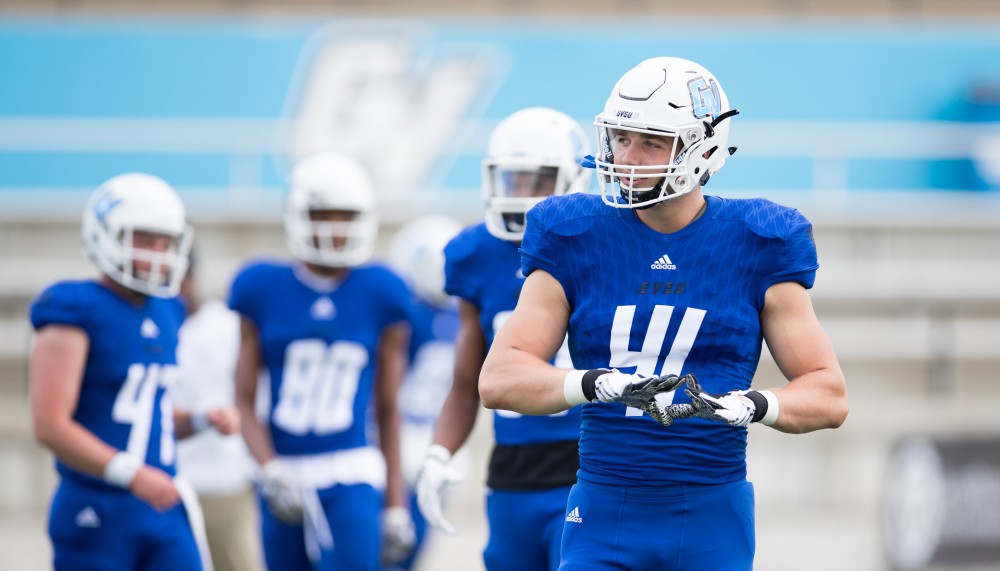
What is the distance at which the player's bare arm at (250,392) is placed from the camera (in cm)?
626

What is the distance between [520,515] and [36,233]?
25.8 feet

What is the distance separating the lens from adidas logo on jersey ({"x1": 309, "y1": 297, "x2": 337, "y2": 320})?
6348 mm

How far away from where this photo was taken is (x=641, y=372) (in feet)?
12.4

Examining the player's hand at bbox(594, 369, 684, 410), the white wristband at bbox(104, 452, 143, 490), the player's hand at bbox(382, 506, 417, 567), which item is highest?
the player's hand at bbox(594, 369, 684, 410)

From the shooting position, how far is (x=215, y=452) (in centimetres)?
753

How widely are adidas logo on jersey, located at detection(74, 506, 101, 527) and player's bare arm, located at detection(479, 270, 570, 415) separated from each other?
1982 millimetres

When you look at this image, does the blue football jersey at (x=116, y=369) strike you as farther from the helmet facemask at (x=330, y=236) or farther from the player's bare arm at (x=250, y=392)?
the helmet facemask at (x=330, y=236)

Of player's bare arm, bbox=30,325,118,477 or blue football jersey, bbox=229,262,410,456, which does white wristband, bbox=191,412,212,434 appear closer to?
blue football jersey, bbox=229,262,410,456

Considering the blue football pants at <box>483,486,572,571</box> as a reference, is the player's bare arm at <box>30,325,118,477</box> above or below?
above

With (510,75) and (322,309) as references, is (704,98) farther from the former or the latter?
(510,75)

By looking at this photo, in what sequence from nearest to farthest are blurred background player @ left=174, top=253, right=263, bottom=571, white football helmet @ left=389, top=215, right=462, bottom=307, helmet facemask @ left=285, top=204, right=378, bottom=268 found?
helmet facemask @ left=285, top=204, right=378, bottom=268 < blurred background player @ left=174, top=253, right=263, bottom=571 < white football helmet @ left=389, top=215, right=462, bottom=307

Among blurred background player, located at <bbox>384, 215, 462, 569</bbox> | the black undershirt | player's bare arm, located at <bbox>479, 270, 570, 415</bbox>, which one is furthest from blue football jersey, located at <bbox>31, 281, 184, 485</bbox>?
blurred background player, located at <bbox>384, 215, 462, 569</bbox>

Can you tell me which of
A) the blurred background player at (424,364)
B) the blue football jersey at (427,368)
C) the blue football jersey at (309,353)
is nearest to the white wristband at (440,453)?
the blue football jersey at (309,353)

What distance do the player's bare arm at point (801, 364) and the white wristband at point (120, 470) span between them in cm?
230
